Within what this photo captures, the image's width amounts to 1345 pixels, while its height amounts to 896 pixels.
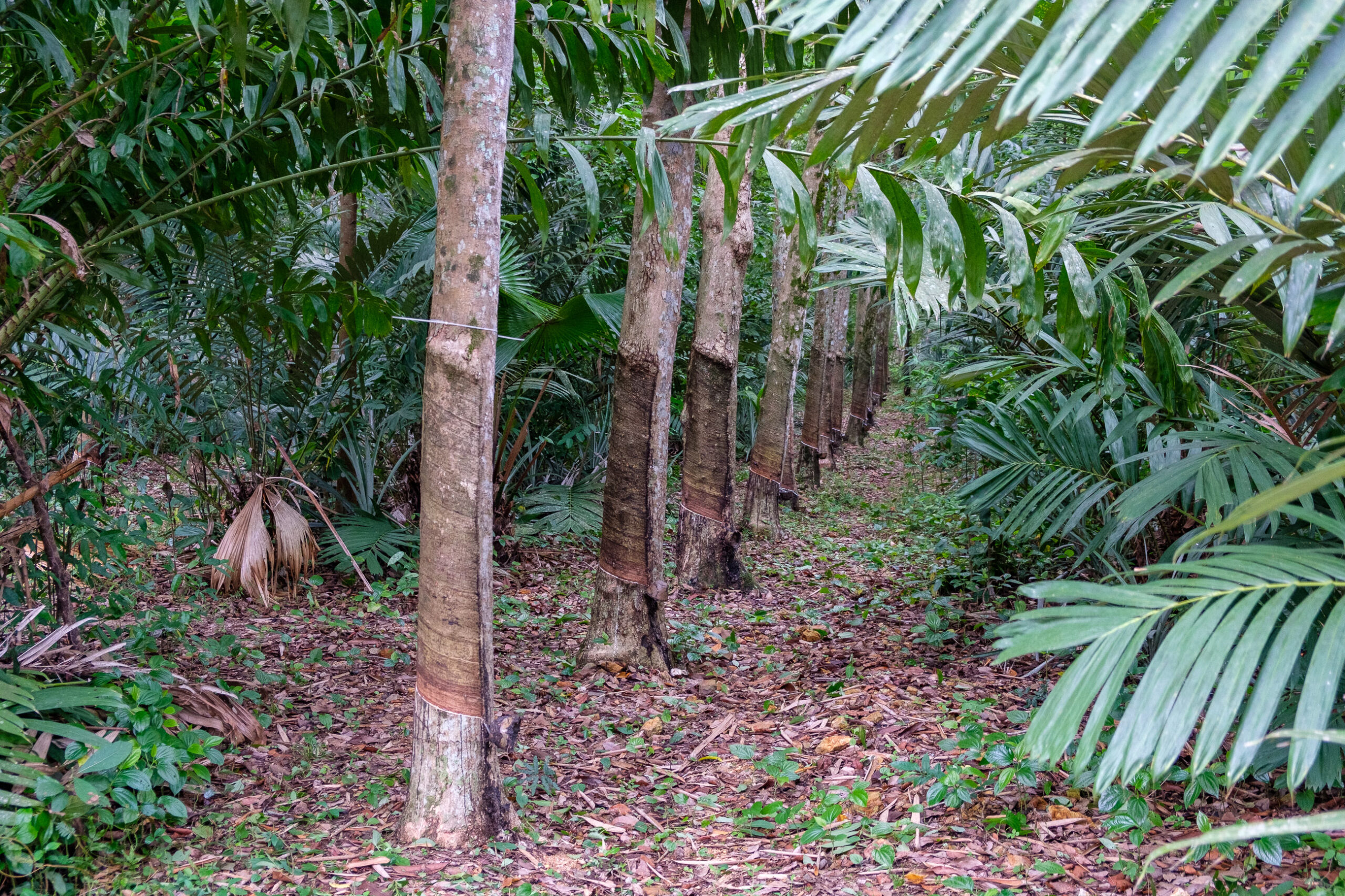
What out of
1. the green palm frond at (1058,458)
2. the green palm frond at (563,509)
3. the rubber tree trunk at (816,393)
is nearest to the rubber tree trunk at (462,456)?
the green palm frond at (1058,458)

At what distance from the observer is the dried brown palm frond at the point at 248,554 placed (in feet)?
17.1

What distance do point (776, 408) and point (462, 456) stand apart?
5.11m

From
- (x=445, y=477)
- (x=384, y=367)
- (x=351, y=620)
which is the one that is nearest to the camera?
(x=445, y=477)

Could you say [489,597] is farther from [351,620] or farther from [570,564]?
[570,564]

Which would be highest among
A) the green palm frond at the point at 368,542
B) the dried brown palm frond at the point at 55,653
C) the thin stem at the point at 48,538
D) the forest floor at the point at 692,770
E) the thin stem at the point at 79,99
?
the thin stem at the point at 79,99

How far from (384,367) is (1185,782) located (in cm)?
503

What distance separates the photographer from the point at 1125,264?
2.64m

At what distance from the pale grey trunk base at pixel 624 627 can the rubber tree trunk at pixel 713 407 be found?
1.59 metres

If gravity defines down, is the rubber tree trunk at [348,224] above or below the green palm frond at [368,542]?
above

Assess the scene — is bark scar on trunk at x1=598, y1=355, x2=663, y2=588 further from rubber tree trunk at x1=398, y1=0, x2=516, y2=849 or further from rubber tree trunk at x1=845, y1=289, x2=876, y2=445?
rubber tree trunk at x1=845, y1=289, x2=876, y2=445

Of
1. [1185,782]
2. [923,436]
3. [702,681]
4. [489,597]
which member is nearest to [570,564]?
[702,681]

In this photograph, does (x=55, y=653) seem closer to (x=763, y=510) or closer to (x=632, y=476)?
(x=632, y=476)

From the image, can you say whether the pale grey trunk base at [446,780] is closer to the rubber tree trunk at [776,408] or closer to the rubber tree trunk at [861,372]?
the rubber tree trunk at [776,408]

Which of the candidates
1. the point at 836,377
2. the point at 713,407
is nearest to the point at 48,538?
the point at 713,407
